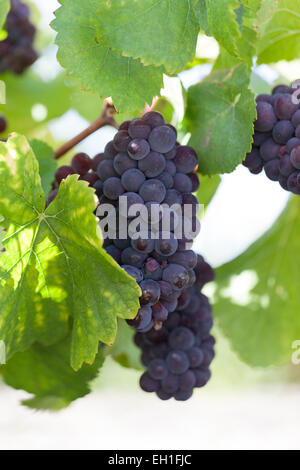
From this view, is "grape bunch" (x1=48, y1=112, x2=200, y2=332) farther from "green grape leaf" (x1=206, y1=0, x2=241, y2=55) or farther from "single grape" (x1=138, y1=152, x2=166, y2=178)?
"green grape leaf" (x1=206, y1=0, x2=241, y2=55)

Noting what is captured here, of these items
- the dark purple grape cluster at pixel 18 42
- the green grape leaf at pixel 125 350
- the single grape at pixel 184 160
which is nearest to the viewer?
the single grape at pixel 184 160

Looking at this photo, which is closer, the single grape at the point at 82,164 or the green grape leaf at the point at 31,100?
the single grape at the point at 82,164

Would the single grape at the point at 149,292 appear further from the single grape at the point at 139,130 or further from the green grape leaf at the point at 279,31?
the green grape leaf at the point at 279,31

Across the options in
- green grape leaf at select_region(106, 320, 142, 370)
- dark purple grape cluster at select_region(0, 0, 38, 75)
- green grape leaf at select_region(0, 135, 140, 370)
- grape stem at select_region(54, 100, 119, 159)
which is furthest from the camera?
dark purple grape cluster at select_region(0, 0, 38, 75)

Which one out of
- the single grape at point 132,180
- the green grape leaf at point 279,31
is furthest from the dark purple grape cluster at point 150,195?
the green grape leaf at point 279,31

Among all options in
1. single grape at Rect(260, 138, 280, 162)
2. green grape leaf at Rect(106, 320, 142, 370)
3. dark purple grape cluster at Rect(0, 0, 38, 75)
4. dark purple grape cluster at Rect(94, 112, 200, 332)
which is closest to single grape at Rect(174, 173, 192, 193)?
dark purple grape cluster at Rect(94, 112, 200, 332)

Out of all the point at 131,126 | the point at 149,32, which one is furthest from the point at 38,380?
the point at 149,32
